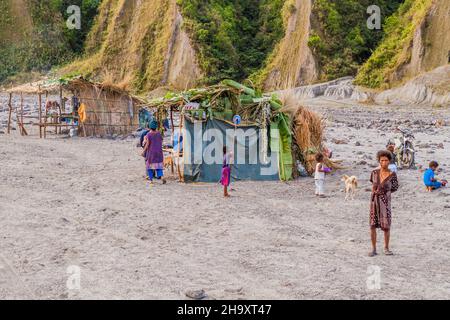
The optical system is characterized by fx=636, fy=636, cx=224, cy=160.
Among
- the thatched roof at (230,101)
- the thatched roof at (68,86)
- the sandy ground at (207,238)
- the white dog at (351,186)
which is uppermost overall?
the thatched roof at (68,86)

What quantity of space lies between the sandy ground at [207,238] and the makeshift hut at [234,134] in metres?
0.56

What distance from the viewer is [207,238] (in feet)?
28.7

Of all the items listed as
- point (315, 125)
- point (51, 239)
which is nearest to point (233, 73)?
point (315, 125)

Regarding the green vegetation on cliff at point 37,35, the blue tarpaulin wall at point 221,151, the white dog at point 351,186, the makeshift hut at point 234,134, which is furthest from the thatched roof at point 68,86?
the green vegetation on cliff at point 37,35

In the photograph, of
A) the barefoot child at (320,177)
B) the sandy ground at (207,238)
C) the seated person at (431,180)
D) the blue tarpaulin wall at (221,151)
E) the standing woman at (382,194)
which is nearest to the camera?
the sandy ground at (207,238)

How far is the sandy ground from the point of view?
6641mm

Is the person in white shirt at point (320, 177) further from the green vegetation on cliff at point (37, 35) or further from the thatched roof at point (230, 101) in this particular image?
the green vegetation on cliff at point (37, 35)

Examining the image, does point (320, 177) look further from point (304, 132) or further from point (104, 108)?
point (104, 108)

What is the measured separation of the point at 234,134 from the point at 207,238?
17.3 ft

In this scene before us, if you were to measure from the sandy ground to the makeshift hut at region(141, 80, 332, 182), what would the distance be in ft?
1.83

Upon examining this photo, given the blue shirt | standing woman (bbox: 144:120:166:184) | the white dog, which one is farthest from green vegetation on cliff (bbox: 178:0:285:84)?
the blue shirt

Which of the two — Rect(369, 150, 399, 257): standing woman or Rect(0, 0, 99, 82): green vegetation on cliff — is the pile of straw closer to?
Rect(369, 150, 399, 257): standing woman

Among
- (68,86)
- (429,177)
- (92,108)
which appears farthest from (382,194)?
(92,108)

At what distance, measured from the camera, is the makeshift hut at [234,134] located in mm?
13656
